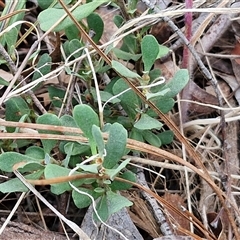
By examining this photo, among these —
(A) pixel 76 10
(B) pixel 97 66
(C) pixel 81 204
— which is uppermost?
(A) pixel 76 10

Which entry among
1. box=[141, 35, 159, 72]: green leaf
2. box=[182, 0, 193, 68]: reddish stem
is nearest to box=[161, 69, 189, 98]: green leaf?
box=[141, 35, 159, 72]: green leaf

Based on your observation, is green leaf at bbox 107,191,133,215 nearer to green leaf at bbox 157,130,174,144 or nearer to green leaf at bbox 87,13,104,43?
green leaf at bbox 157,130,174,144

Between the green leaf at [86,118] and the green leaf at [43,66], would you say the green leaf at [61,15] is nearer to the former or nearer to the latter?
the green leaf at [43,66]

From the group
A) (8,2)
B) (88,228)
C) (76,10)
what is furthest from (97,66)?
(88,228)

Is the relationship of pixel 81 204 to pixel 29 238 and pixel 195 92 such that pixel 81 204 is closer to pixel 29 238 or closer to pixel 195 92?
pixel 29 238

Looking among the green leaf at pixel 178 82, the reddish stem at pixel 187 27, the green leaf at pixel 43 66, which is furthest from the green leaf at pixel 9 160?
the reddish stem at pixel 187 27

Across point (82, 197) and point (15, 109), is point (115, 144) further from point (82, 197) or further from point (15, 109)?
point (15, 109)
